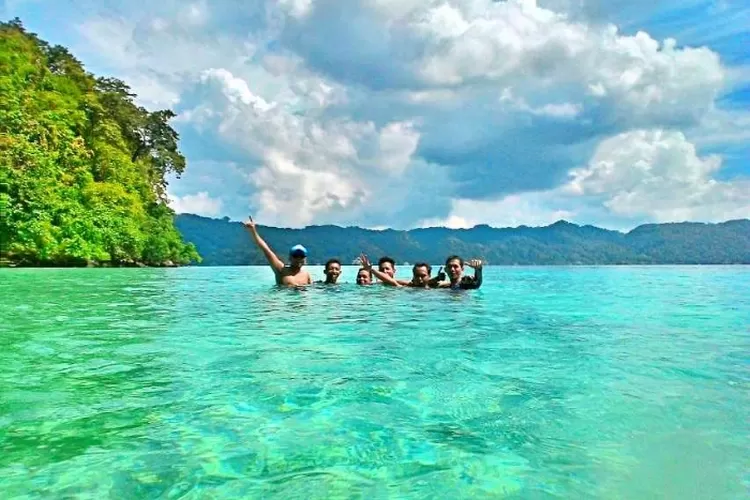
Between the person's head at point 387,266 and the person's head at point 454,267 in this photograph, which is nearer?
the person's head at point 454,267

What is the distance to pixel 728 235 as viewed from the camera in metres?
192

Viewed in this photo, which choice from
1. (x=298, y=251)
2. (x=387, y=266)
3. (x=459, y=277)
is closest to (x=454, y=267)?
(x=459, y=277)

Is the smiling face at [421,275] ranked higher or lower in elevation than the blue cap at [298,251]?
lower

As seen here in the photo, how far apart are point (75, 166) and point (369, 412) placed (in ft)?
145

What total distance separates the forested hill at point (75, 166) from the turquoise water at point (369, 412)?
3082 cm

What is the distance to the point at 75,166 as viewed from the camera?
4100 centimetres

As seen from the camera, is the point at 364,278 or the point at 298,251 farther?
the point at 364,278

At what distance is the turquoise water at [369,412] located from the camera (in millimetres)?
2572

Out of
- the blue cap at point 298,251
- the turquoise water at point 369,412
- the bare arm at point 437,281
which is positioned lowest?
the turquoise water at point 369,412

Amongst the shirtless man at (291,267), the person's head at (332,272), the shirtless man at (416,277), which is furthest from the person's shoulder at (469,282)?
the shirtless man at (291,267)

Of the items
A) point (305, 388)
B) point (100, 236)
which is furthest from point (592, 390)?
point (100, 236)

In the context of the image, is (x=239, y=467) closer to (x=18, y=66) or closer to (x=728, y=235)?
(x=18, y=66)

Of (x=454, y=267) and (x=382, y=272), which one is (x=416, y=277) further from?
(x=454, y=267)

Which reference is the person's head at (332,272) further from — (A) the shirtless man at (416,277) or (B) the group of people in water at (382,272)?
(A) the shirtless man at (416,277)
